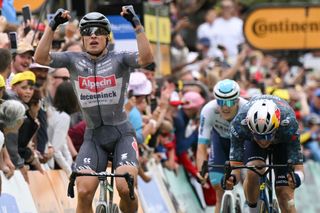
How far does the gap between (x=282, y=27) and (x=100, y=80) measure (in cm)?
1512

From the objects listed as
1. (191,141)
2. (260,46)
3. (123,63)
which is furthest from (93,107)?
(260,46)

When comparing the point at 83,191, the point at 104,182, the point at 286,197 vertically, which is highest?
the point at 104,182

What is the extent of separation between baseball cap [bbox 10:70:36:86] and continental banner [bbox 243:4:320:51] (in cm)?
1300

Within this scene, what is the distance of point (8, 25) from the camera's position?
Result: 17.2 meters

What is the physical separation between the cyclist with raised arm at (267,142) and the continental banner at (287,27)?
12563mm

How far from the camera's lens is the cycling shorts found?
14.2 meters

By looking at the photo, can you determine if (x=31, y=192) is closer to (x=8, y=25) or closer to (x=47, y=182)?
(x=47, y=182)

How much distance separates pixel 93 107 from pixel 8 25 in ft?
10.4

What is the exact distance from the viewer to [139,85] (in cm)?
1812

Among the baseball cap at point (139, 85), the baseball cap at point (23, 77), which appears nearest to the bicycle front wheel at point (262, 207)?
the baseball cap at point (23, 77)

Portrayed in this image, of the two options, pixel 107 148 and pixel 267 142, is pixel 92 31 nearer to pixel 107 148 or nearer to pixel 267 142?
pixel 107 148

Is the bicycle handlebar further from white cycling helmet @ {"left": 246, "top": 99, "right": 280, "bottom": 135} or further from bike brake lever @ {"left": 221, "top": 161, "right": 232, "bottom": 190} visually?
white cycling helmet @ {"left": 246, "top": 99, "right": 280, "bottom": 135}

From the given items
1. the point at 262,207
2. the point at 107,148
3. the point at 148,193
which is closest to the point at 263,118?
the point at 262,207

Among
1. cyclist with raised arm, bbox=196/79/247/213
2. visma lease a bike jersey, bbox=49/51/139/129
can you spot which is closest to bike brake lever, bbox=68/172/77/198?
visma lease a bike jersey, bbox=49/51/139/129
